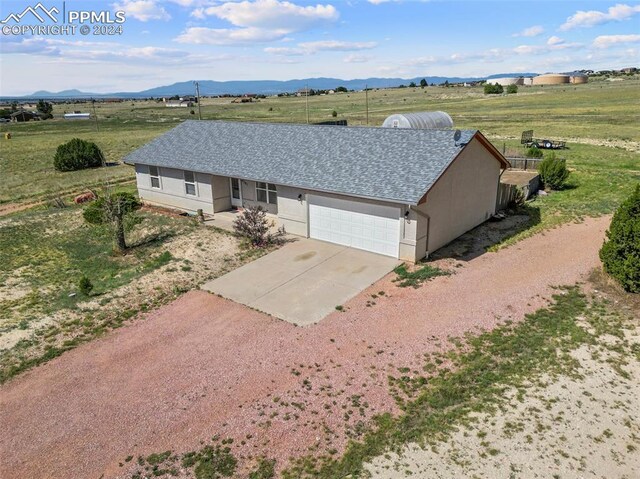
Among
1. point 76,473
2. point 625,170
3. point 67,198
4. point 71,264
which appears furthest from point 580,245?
point 67,198

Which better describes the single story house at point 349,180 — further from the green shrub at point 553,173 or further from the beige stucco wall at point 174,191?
the green shrub at point 553,173

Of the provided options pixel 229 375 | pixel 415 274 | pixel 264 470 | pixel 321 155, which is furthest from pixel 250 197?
pixel 264 470

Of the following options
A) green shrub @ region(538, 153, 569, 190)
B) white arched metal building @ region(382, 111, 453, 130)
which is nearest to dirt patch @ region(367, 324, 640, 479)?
green shrub @ region(538, 153, 569, 190)

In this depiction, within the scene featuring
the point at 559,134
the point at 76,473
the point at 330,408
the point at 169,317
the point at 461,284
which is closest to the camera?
the point at 76,473

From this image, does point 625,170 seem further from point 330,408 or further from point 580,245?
point 330,408

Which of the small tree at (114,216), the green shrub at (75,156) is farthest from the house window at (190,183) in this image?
the green shrub at (75,156)
